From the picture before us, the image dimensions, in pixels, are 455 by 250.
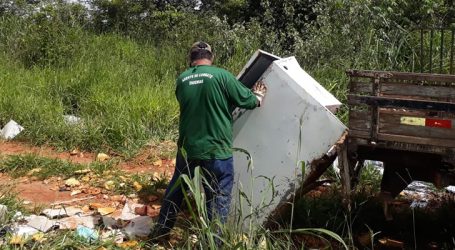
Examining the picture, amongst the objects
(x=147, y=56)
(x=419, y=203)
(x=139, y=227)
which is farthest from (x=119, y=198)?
(x=147, y=56)

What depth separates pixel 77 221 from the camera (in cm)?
456

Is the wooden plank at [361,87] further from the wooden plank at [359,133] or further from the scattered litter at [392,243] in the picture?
the scattered litter at [392,243]

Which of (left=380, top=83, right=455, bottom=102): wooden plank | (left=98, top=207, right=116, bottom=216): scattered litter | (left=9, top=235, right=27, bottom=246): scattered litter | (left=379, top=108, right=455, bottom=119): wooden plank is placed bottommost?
(left=98, top=207, right=116, bottom=216): scattered litter

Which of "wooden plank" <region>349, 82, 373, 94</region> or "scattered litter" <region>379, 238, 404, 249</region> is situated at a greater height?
"wooden plank" <region>349, 82, 373, 94</region>

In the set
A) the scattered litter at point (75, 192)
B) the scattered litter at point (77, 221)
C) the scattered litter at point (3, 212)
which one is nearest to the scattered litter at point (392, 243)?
the scattered litter at point (77, 221)

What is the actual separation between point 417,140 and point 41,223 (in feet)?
9.93

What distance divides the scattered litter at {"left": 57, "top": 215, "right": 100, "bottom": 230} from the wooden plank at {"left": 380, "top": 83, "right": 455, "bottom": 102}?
2.65m

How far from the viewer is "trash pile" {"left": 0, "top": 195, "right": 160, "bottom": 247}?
13.0ft

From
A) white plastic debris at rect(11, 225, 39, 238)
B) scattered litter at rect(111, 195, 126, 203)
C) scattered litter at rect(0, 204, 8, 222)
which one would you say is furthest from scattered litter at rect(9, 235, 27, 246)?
scattered litter at rect(111, 195, 126, 203)

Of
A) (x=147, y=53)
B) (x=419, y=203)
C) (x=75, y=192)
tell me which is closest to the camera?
(x=419, y=203)

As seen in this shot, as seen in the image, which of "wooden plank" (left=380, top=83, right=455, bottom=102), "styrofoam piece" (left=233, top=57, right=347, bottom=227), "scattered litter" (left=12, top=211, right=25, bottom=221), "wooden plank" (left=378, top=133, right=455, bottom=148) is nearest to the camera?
"wooden plank" (left=378, top=133, right=455, bottom=148)

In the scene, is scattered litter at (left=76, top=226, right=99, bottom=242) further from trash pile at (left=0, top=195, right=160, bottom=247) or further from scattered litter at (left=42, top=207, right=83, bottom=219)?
scattered litter at (left=42, top=207, right=83, bottom=219)

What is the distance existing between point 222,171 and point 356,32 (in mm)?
4906

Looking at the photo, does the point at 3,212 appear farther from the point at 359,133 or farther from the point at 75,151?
the point at 359,133
